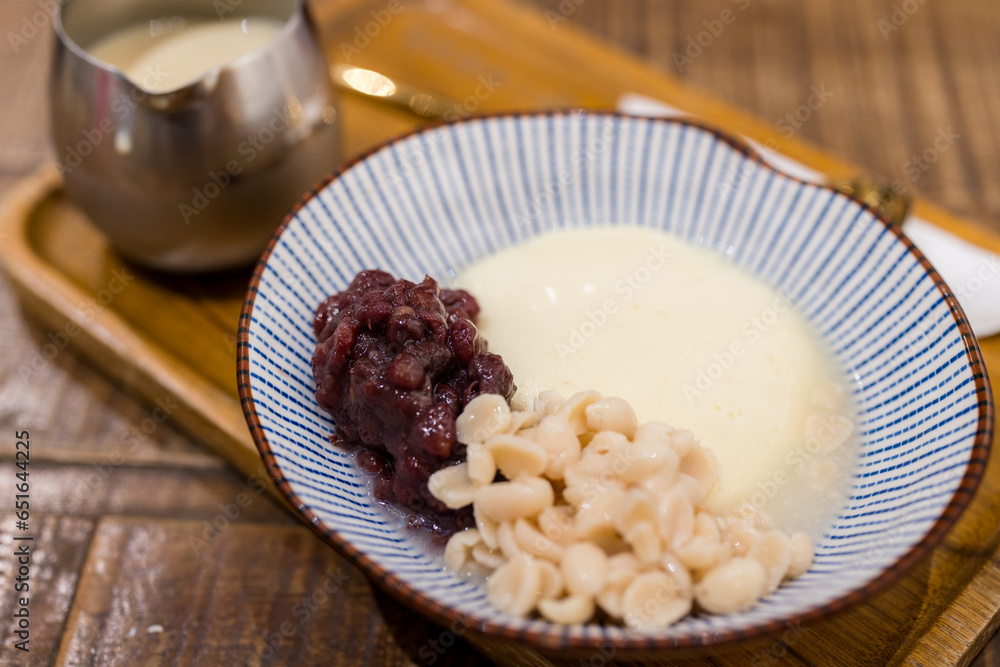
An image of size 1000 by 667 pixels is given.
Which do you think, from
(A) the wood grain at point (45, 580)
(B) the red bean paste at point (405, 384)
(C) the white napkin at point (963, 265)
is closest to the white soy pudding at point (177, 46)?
(B) the red bean paste at point (405, 384)

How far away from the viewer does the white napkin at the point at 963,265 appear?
6.69 ft

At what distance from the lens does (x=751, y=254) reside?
2100mm

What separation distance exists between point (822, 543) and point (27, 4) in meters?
3.70

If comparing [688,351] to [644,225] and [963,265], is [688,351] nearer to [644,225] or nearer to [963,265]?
[644,225]

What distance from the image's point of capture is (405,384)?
143 cm

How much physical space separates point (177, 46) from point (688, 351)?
1.56 m

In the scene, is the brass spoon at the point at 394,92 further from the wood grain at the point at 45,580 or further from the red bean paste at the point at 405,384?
the wood grain at the point at 45,580

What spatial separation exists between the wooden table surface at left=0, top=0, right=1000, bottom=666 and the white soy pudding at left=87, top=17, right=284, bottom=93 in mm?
785

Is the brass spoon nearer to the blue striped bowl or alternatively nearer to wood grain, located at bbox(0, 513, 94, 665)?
the blue striped bowl

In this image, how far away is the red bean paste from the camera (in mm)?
1450

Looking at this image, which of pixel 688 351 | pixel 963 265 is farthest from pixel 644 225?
pixel 963 265

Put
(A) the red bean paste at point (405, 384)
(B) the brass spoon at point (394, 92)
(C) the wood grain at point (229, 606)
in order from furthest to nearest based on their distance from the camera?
(B) the brass spoon at point (394, 92) < (C) the wood grain at point (229, 606) < (A) the red bean paste at point (405, 384)

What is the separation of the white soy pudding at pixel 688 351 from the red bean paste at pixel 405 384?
24 centimetres

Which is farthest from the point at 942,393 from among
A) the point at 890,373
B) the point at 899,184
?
the point at 899,184
